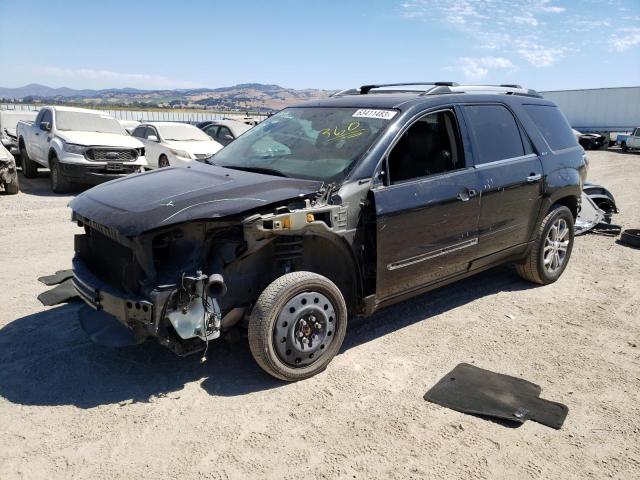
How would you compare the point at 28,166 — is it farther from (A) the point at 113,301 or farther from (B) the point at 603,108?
(B) the point at 603,108

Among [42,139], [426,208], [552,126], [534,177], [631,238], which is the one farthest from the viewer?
[42,139]

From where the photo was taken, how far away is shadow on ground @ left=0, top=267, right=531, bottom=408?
11.6 feet

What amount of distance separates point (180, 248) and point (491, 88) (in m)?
3.58

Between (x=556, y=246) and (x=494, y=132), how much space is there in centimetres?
171

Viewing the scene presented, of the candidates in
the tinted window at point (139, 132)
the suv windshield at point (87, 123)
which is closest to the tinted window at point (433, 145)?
the suv windshield at point (87, 123)

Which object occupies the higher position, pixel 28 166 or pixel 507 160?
pixel 507 160

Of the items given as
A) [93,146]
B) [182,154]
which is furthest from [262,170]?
[182,154]

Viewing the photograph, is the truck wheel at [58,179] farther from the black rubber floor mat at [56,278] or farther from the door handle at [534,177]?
the door handle at [534,177]

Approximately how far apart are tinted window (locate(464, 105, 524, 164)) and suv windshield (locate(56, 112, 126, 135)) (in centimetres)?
1013

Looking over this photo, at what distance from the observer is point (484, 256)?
489 cm

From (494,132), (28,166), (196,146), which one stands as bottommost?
(28,166)

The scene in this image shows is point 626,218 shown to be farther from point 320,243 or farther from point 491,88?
point 320,243

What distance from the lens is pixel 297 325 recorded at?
3.64 m

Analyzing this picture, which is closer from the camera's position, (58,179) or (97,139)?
(58,179)
